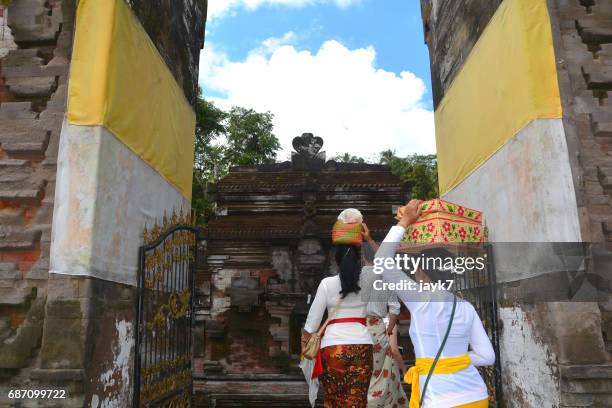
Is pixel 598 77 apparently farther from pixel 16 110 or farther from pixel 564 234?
pixel 16 110

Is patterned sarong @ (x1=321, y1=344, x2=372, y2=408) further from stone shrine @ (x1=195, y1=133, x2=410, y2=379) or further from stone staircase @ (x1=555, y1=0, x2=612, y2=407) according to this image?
stone shrine @ (x1=195, y1=133, x2=410, y2=379)

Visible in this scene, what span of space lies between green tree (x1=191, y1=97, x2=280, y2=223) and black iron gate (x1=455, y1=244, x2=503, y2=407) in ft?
69.4

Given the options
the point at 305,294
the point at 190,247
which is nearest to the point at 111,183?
the point at 190,247

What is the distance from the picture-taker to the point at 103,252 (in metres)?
4.30

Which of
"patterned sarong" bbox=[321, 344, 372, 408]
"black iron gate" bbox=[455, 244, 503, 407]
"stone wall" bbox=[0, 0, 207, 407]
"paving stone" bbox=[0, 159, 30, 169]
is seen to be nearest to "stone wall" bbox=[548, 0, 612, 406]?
"black iron gate" bbox=[455, 244, 503, 407]

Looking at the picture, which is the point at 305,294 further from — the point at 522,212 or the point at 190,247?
the point at 522,212

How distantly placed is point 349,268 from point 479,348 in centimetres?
144

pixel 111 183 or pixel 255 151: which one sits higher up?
pixel 255 151

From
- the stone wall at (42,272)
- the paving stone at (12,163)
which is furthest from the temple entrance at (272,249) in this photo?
the paving stone at (12,163)

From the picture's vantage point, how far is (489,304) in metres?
5.07

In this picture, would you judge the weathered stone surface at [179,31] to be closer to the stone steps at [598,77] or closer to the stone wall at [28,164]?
the stone wall at [28,164]

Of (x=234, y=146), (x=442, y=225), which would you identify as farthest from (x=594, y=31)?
(x=234, y=146)

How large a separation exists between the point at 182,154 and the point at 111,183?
2397mm

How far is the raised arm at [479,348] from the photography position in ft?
9.03
